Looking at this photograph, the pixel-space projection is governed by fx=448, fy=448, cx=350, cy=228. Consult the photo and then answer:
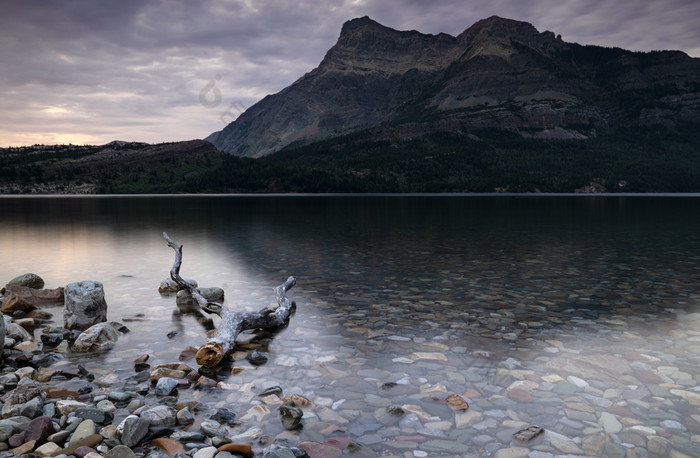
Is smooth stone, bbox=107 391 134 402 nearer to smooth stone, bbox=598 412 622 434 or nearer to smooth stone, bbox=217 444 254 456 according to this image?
smooth stone, bbox=217 444 254 456

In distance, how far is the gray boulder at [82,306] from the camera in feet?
50.0

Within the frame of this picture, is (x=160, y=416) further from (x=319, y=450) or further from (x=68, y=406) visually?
(x=319, y=450)

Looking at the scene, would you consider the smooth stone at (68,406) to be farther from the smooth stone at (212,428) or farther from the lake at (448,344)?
the smooth stone at (212,428)

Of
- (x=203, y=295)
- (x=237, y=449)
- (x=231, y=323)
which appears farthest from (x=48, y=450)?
(x=203, y=295)

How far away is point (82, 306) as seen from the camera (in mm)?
15312

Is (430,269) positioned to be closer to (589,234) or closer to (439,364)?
(439,364)

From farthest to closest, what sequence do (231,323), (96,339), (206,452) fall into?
(231,323), (96,339), (206,452)

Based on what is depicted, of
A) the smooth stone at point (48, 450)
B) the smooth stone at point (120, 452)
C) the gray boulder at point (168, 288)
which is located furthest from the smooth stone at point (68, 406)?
the gray boulder at point (168, 288)

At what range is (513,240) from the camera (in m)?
41.1

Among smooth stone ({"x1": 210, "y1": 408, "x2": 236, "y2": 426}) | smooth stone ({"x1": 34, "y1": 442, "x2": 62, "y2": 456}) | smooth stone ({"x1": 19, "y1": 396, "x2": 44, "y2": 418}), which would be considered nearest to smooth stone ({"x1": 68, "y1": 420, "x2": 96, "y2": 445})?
smooth stone ({"x1": 34, "y1": 442, "x2": 62, "y2": 456})

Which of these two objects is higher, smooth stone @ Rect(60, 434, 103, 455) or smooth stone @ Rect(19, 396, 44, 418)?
smooth stone @ Rect(19, 396, 44, 418)

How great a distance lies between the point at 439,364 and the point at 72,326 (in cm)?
1230

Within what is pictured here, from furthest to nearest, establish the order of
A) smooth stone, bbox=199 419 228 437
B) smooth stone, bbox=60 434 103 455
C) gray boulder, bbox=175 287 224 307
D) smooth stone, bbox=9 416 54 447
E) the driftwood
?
gray boulder, bbox=175 287 224 307, the driftwood, smooth stone, bbox=199 419 228 437, smooth stone, bbox=9 416 54 447, smooth stone, bbox=60 434 103 455

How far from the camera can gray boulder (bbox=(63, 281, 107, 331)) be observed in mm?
15250
